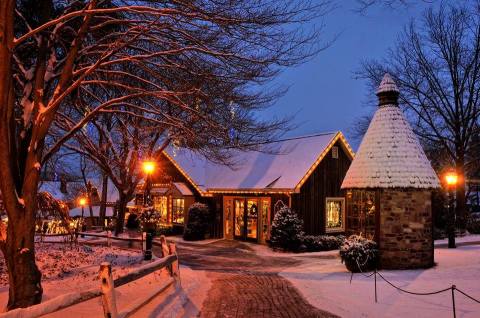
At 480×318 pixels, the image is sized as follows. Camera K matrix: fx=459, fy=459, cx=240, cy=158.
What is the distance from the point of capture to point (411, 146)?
15281mm

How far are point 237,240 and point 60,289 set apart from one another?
1437 cm

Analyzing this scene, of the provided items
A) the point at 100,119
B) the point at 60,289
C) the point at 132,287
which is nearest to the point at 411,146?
the point at 132,287

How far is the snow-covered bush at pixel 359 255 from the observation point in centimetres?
1412

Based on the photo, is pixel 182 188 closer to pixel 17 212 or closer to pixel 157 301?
pixel 157 301

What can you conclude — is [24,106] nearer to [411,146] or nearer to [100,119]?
[411,146]

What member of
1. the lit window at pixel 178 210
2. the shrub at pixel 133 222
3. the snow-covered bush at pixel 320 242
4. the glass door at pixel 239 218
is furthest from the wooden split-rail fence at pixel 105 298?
the shrub at pixel 133 222

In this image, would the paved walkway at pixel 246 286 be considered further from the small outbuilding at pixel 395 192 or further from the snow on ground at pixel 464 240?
the snow on ground at pixel 464 240

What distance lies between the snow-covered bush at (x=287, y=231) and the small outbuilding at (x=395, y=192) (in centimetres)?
456

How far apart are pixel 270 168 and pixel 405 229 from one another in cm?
1075

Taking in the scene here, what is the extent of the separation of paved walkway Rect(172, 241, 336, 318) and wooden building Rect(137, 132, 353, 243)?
3.06m

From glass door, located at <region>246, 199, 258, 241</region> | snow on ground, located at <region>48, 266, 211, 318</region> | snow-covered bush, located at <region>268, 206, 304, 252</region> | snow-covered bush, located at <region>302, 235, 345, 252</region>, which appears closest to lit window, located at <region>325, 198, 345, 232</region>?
snow-covered bush, located at <region>302, 235, 345, 252</region>

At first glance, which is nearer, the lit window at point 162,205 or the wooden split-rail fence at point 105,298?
the wooden split-rail fence at point 105,298

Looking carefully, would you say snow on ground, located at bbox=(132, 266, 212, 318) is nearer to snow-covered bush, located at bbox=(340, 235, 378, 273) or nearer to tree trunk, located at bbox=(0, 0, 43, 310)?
tree trunk, located at bbox=(0, 0, 43, 310)

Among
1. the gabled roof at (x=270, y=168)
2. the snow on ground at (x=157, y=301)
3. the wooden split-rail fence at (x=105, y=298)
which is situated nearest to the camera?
the wooden split-rail fence at (x=105, y=298)
